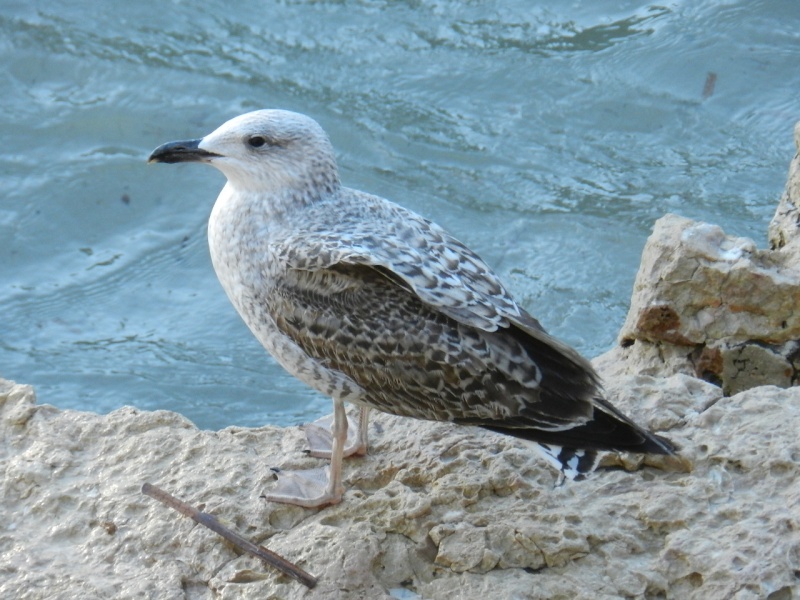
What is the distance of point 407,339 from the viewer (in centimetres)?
431

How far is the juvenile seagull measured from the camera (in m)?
4.30

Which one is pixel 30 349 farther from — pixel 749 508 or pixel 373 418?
pixel 749 508

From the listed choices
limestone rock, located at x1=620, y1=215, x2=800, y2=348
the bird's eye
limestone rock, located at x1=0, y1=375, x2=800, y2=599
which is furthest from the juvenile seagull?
limestone rock, located at x1=620, y1=215, x2=800, y2=348

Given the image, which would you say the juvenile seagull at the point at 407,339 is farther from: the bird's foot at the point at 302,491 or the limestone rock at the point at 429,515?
the limestone rock at the point at 429,515

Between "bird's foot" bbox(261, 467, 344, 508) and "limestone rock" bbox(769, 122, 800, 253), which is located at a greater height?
"limestone rock" bbox(769, 122, 800, 253)

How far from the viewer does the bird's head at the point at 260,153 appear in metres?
4.76

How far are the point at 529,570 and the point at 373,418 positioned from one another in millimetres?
1238

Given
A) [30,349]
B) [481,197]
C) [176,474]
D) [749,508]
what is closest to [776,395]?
[749,508]

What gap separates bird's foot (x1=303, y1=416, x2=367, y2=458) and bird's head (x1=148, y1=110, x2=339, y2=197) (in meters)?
0.97

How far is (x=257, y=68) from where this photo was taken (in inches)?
366

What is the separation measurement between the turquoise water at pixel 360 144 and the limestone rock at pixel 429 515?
8.27 feet

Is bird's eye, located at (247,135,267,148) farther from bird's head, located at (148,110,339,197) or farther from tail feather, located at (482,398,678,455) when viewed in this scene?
tail feather, located at (482,398,678,455)

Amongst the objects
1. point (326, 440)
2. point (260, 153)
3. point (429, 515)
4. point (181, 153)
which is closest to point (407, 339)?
point (429, 515)

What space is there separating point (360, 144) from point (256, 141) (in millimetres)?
4086
